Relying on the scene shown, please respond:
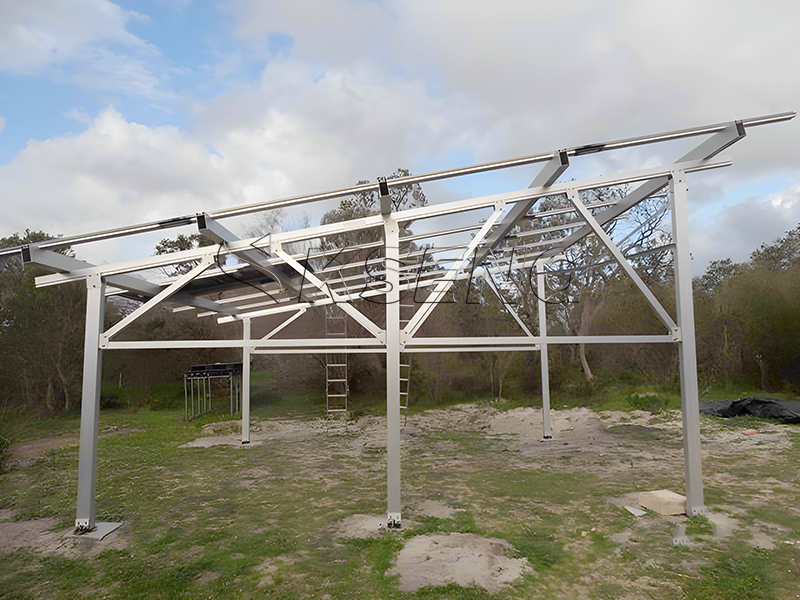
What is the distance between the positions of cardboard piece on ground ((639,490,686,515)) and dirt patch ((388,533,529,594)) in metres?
1.83

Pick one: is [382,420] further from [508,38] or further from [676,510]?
[508,38]

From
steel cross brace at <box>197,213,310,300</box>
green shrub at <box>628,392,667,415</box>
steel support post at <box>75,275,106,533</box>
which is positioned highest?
steel cross brace at <box>197,213,310,300</box>

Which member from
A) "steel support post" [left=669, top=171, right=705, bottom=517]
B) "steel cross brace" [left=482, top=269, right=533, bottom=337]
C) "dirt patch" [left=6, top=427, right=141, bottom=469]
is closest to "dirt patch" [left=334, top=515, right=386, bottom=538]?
"steel support post" [left=669, top=171, right=705, bottom=517]

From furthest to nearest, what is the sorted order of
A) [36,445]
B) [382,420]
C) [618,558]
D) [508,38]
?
[382,420]
[36,445]
[508,38]
[618,558]

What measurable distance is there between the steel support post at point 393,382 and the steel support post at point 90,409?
289cm

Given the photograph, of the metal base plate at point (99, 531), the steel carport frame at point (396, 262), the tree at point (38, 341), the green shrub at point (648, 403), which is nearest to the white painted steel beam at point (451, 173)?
the steel carport frame at point (396, 262)

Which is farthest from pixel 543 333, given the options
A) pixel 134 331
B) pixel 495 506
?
pixel 134 331

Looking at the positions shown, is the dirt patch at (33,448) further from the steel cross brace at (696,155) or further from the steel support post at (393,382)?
the steel cross brace at (696,155)

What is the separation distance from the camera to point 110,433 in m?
10.3

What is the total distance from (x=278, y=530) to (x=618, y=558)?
→ 300 centimetres

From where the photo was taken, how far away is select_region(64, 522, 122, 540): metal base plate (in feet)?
15.4

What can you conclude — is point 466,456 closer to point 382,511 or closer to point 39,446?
point 382,511

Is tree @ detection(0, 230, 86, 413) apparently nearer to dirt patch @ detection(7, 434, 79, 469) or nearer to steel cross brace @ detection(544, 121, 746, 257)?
dirt patch @ detection(7, 434, 79, 469)

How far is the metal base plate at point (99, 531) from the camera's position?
4680mm
